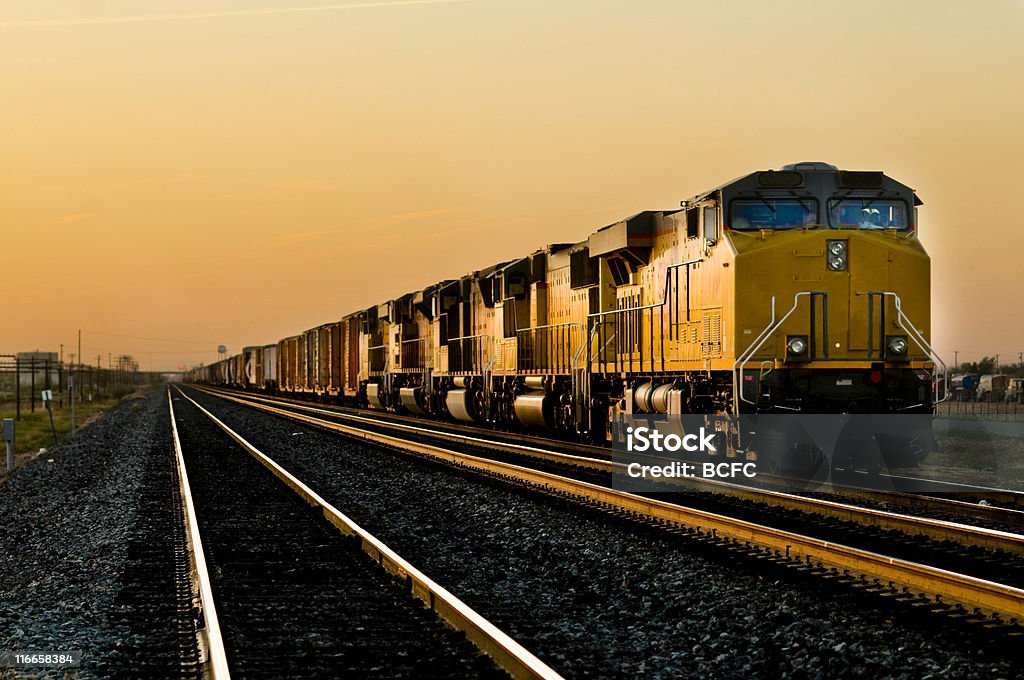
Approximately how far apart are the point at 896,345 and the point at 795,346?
4.42ft

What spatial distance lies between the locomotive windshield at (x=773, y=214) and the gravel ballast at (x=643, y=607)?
4.71 m

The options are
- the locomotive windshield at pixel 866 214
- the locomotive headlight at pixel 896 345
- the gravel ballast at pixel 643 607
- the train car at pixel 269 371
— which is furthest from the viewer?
the train car at pixel 269 371

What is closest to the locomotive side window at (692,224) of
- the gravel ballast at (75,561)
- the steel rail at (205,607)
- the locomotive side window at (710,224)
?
the locomotive side window at (710,224)

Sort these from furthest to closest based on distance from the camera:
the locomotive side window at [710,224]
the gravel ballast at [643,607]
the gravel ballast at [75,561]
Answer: the locomotive side window at [710,224]
the gravel ballast at [75,561]
the gravel ballast at [643,607]

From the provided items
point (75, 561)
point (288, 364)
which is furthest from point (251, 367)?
point (75, 561)

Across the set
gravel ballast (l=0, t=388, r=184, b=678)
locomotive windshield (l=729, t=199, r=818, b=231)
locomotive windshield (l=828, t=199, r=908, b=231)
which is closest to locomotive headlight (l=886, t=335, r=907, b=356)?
locomotive windshield (l=828, t=199, r=908, b=231)

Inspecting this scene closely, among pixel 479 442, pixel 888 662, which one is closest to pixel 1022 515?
pixel 888 662

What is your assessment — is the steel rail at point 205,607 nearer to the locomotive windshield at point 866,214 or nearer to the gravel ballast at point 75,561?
the gravel ballast at point 75,561

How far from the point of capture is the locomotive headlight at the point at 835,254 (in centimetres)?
1360

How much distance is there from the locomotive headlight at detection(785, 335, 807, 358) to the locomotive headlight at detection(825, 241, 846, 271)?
1.02 m

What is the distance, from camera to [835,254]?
44.7 feet

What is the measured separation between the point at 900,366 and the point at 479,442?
10.4 meters

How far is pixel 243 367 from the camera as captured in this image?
346 ft
